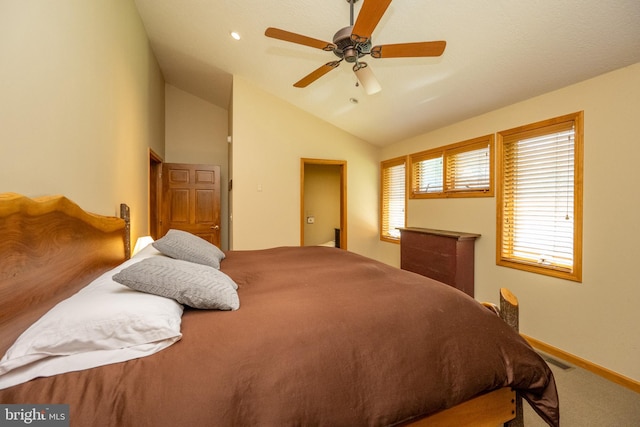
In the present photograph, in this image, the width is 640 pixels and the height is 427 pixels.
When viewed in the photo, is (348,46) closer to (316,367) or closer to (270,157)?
(316,367)

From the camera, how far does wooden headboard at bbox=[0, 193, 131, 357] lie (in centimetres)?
97

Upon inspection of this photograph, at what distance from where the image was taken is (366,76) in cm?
215

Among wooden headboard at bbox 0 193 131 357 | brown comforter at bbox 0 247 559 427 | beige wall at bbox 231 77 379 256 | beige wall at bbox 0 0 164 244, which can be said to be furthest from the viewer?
beige wall at bbox 231 77 379 256

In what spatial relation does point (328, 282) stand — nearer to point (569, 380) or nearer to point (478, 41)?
point (569, 380)

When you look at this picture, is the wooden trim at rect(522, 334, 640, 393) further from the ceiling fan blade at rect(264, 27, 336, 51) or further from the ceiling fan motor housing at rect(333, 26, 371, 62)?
the ceiling fan blade at rect(264, 27, 336, 51)

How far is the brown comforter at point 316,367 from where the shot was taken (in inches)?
31.4

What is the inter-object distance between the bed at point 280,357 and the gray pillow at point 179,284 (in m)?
0.04

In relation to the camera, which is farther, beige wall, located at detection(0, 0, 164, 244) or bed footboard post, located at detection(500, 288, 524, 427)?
bed footboard post, located at detection(500, 288, 524, 427)

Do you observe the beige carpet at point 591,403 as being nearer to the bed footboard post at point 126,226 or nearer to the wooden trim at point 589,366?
the wooden trim at point 589,366

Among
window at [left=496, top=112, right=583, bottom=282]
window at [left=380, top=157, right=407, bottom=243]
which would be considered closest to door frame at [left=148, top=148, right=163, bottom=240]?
window at [left=380, top=157, right=407, bottom=243]

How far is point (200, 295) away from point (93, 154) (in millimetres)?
1460

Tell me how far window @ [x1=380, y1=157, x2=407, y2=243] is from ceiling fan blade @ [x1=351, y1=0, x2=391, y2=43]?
9.34 feet

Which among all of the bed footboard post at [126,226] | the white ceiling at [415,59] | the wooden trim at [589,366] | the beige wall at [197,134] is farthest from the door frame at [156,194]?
the wooden trim at [589,366]

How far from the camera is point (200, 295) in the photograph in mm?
1171
